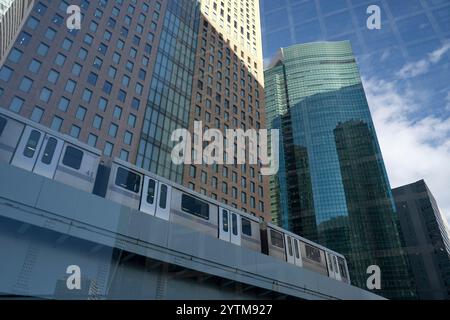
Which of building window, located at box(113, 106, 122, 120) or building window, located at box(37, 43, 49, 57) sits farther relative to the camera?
building window, located at box(113, 106, 122, 120)

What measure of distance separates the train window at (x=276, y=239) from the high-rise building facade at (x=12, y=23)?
2354 centimetres

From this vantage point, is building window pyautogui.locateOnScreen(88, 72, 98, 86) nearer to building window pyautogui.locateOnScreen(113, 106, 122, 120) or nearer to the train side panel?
building window pyautogui.locateOnScreen(113, 106, 122, 120)

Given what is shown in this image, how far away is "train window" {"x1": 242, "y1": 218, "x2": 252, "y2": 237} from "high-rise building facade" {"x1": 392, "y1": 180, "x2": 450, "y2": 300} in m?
64.5

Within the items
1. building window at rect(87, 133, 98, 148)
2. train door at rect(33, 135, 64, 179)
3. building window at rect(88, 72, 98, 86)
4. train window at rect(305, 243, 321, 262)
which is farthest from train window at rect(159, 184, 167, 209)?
building window at rect(88, 72, 98, 86)

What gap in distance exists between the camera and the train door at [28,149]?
27.3 ft

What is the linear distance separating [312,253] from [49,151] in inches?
477

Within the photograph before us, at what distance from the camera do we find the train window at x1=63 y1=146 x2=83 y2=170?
9.38 meters

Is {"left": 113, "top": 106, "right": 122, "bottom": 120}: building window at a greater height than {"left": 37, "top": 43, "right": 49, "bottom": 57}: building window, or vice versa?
{"left": 37, "top": 43, "right": 49, "bottom": 57}: building window

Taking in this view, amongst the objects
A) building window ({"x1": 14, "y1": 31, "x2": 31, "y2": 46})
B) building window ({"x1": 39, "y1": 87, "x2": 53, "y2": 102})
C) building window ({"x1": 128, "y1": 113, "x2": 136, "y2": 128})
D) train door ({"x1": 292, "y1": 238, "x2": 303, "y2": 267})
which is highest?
building window ({"x1": 14, "y1": 31, "x2": 31, "y2": 46})

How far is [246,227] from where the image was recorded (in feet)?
42.7

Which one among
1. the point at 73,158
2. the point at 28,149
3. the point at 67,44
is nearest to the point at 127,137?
the point at 67,44

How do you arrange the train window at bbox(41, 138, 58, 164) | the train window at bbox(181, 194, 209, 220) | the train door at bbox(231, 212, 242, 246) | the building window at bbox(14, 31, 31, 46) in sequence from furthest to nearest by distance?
the building window at bbox(14, 31, 31, 46) → the train door at bbox(231, 212, 242, 246) → the train window at bbox(181, 194, 209, 220) → the train window at bbox(41, 138, 58, 164)

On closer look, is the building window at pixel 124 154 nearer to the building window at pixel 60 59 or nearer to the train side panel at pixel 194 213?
the building window at pixel 60 59

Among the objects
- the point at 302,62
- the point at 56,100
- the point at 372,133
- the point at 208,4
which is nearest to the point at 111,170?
the point at 56,100
